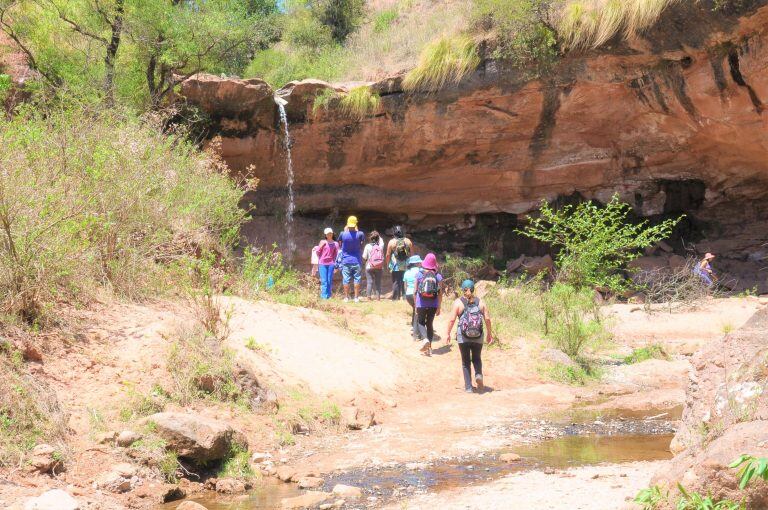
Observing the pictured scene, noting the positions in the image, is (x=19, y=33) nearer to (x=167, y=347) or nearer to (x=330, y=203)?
(x=330, y=203)

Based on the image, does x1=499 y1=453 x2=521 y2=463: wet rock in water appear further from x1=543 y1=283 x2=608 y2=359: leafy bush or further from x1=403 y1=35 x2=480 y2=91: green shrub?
x1=403 y1=35 x2=480 y2=91: green shrub

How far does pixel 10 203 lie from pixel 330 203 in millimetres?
11002

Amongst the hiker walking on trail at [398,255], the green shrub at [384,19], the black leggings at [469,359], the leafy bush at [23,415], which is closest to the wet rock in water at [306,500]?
the leafy bush at [23,415]

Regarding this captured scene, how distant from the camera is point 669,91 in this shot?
13.4 meters

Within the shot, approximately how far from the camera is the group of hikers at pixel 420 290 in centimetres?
870

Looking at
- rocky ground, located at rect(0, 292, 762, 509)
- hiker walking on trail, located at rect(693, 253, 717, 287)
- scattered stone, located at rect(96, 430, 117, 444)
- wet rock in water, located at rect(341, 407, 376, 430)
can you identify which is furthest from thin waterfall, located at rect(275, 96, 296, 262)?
scattered stone, located at rect(96, 430, 117, 444)

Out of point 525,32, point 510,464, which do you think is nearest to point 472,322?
point 510,464

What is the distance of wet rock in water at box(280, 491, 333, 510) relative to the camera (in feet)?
16.3

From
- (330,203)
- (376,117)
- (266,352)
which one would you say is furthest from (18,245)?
(330,203)

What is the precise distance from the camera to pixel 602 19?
508 inches

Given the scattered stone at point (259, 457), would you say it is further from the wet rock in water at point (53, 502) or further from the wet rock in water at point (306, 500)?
the wet rock in water at point (53, 502)

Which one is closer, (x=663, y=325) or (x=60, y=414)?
(x=60, y=414)

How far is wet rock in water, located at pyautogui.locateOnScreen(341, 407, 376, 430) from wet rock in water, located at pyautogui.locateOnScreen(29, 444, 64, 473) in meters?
2.93

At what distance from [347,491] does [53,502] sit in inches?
74.8
